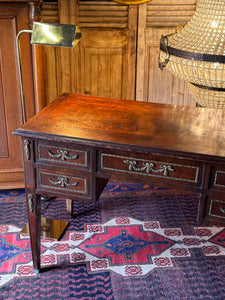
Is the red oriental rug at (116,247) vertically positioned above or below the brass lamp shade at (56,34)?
below

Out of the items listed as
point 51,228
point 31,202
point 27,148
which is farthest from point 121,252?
point 27,148

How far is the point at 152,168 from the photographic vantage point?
210cm

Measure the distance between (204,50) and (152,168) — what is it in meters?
0.61

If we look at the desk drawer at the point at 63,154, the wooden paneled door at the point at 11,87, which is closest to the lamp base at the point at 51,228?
the wooden paneled door at the point at 11,87

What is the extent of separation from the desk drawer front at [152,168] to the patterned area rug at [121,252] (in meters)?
0.73

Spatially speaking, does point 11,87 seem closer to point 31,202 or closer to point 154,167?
point 31,202

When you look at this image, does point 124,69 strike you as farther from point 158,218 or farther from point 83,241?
point 83,241

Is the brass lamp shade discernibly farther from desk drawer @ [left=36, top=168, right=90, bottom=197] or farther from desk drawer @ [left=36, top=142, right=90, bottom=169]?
desk drawer @ [left=36, top=168, right=90, bottom=197]

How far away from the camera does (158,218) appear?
10.1 ft

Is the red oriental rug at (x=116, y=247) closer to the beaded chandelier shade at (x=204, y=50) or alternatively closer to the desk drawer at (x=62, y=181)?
the desk drawer at (x=62, y=181)

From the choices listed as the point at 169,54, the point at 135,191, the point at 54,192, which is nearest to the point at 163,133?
the point at 169,54

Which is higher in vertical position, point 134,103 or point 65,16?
point 65,16

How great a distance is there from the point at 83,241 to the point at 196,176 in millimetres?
1080

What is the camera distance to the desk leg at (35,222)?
238 cm
